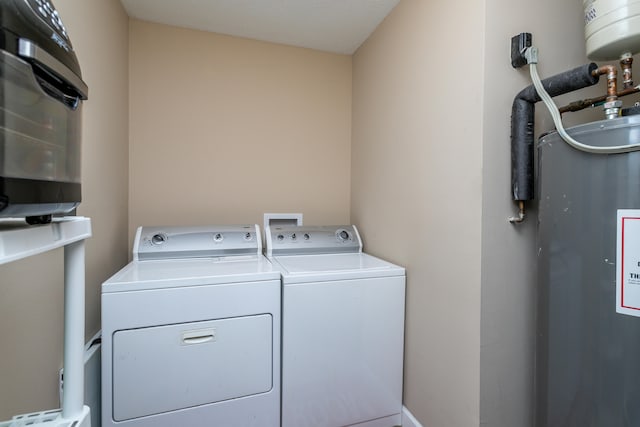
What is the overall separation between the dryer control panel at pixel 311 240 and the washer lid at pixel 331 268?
7 centimetres

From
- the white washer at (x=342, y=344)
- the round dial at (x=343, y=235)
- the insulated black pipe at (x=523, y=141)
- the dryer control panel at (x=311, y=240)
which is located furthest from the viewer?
the round dial at (x=343, y=235)

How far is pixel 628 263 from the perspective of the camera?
0.79 metres

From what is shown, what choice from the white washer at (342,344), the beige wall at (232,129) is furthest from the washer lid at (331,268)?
the beige wall at (232,129)

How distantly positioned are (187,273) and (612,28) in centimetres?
183

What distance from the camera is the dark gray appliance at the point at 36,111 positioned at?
0.41m

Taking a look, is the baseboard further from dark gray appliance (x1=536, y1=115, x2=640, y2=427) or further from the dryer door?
the dryer door

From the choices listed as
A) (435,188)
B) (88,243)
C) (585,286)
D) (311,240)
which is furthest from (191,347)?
(585,286)

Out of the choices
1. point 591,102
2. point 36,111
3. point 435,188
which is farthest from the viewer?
point 435,188

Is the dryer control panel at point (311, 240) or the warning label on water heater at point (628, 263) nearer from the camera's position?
the warning label on water heater at point (628, 263)

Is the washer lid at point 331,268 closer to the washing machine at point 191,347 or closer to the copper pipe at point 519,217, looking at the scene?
the washing machine at point 191,347

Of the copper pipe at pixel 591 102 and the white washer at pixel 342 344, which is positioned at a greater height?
the copper pipe at pixel 591 102

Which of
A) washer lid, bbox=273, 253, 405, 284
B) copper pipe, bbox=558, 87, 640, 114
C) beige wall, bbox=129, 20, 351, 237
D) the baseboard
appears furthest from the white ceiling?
the baseboard

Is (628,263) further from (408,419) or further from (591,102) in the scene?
(408,419)

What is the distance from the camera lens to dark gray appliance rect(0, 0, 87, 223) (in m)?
0.41
